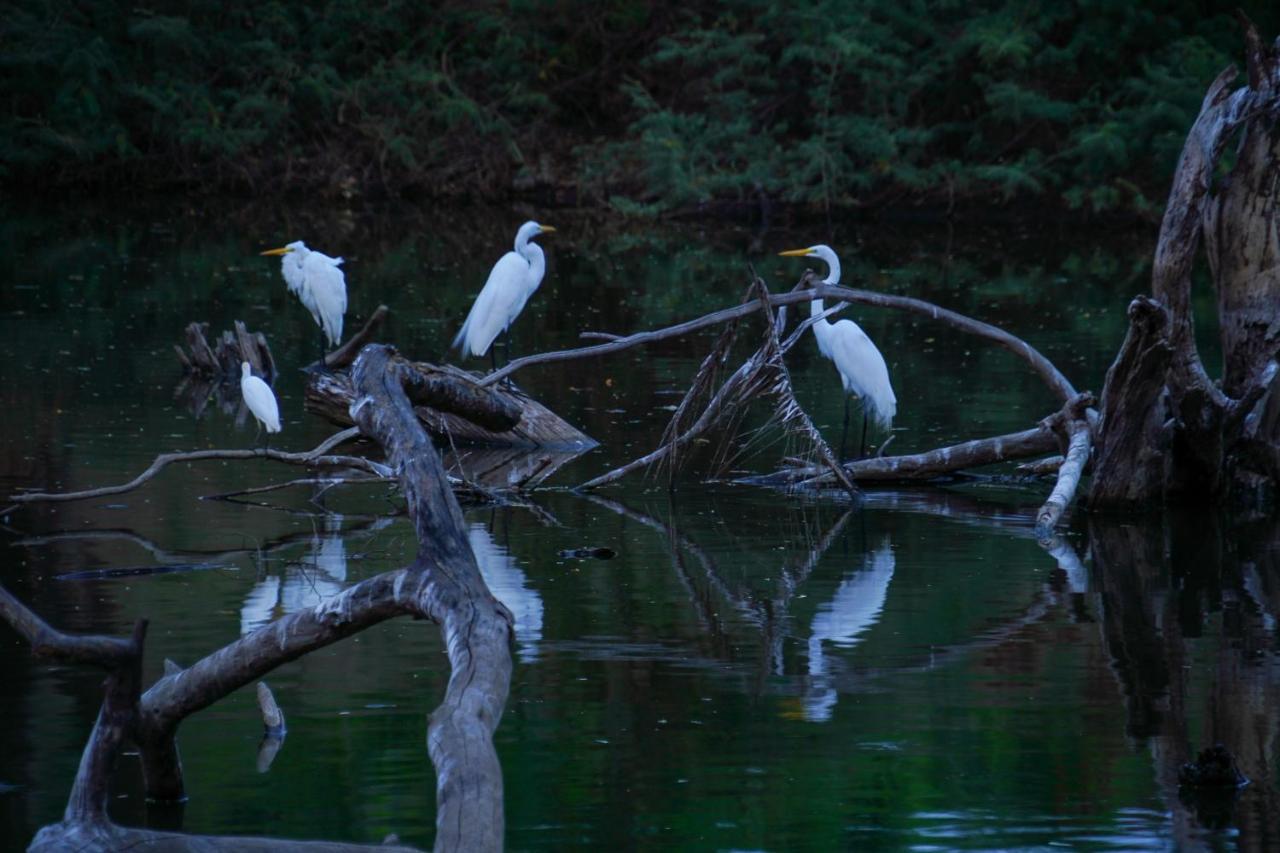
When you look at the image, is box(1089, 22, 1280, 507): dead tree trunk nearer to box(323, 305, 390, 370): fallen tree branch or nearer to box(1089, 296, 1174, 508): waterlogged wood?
box(1089, 296, 1174, 508): waterlogged wood

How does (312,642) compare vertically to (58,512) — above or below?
below

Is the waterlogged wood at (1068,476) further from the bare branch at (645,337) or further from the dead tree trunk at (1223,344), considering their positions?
the bare branch at (645,337)

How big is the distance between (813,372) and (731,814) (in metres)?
10.6

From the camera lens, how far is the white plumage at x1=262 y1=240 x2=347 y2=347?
50.1 ft

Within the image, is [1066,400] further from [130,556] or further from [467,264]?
[467,264]

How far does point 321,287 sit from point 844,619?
8.17 metres

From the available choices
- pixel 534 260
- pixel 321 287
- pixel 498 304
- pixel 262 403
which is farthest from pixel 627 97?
pixel 262 403

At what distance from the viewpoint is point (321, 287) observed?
15.3 metres

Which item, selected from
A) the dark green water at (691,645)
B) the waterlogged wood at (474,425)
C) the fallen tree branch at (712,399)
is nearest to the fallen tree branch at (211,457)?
the dark green water at (691,645)

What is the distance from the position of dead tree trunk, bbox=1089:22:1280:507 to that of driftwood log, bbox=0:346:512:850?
5491 millimetres

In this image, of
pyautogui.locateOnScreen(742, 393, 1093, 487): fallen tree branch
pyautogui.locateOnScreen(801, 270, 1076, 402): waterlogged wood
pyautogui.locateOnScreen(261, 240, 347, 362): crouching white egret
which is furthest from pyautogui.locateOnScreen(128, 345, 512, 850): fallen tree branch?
pyautogui.locateOnScreen(261, 240, 347, 362): crouching white egret

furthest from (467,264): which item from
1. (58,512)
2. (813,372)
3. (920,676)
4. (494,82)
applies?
(920,676)

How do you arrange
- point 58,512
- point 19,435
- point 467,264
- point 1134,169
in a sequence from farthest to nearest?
point 1134,169 < point 467,264 < point 19,435 < point 58,512

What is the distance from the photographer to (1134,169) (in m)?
32.5
